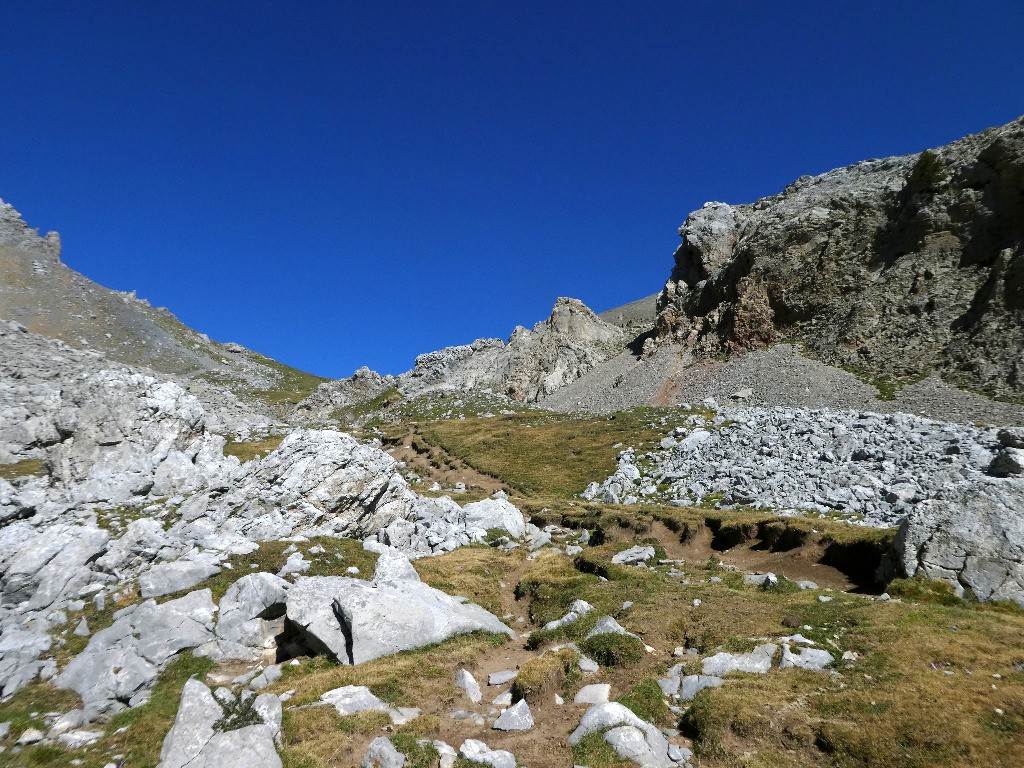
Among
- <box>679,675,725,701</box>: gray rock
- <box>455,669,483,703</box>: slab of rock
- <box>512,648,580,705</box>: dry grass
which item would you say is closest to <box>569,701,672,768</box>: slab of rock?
<box>512,648,580,705</box>: dry grass

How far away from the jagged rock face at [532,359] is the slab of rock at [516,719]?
11862 centimetres

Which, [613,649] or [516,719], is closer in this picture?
[516,719]

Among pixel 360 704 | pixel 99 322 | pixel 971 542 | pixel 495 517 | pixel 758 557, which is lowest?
pixel 360 704

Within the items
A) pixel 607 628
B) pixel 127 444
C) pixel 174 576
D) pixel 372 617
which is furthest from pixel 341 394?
pixel 607 628

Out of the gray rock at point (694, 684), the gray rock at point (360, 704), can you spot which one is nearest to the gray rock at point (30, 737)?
the gray rock at point (360, 704)

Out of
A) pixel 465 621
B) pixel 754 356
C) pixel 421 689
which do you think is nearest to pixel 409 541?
pixel 465 621

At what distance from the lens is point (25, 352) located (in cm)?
6919

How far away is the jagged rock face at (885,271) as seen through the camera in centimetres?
6981

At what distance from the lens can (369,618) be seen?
17641 mm

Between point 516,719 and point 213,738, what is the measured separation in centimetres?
740

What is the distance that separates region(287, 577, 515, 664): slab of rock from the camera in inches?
667

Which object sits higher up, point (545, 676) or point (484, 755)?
point (545, 676)

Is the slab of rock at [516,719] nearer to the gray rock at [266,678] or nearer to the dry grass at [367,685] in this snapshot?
the dry grass at [367,685]

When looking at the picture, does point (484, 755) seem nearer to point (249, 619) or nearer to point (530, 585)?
point (249, 619)
